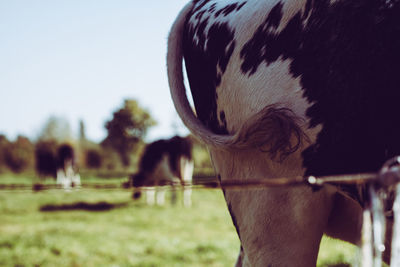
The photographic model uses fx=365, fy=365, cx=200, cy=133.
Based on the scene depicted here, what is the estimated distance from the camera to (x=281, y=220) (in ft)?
4.50

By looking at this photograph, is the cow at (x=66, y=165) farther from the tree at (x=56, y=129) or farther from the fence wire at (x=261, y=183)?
the tree at (x=56, y=129)

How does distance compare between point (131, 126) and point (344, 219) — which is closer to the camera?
point (344, 219)

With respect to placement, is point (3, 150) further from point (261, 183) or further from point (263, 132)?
point (261, 183)

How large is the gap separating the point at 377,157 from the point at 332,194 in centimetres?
28

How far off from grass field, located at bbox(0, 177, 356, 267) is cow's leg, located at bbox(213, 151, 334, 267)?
1251mm

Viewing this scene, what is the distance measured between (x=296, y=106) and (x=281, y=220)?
1.43 ft

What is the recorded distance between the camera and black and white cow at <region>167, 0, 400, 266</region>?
114 cm

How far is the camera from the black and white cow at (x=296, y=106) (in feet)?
3.75

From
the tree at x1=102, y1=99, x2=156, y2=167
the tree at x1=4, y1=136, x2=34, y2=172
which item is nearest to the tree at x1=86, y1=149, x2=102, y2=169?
the tree at x1=4, y1=136, x2=34, y2=172

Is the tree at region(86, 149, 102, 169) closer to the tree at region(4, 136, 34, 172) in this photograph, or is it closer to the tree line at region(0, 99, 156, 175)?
the tree line at region(0, 99, 156, 175)

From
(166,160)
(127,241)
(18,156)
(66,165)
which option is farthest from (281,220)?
(18,156)

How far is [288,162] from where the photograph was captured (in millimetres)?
1342

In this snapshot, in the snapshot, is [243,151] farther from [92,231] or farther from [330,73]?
[92,231]

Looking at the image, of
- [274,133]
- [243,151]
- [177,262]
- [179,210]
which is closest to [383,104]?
[274,133]
